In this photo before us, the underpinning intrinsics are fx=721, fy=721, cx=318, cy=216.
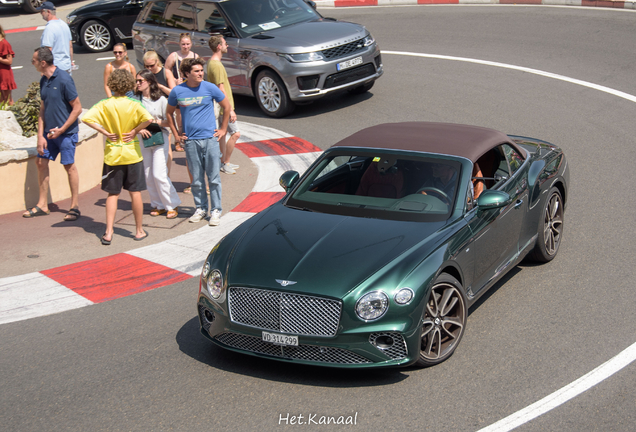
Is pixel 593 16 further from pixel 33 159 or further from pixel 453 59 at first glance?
pixel 33 159

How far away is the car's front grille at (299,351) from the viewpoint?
4.73 meters

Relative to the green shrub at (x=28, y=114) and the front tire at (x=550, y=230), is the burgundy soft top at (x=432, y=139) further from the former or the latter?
the green shrub at (x=28, y=114)

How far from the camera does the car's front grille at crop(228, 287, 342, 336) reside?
4.70 meters

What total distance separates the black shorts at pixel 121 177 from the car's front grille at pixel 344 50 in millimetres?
5369

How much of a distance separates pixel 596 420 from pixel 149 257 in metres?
4.75

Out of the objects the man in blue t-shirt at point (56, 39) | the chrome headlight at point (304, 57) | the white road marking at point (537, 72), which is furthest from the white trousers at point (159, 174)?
the white road marking at point (537, 72)

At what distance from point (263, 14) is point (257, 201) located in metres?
5.53

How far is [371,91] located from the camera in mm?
13883

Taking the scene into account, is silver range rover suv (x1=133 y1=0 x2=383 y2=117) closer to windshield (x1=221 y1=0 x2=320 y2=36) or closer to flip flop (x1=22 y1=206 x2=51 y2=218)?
windshield (x1=221 y1=0 x2=320 y2=36)

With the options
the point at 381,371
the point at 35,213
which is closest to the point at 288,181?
the point at 381,371

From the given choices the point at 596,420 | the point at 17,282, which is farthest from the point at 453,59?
the point at 596,420

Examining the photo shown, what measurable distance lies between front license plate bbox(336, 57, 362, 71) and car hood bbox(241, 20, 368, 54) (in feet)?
1.09

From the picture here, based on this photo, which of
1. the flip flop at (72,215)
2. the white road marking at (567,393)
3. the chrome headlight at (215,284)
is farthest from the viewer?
the flip flop at (72,215)

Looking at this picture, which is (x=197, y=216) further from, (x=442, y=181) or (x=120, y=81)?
(x=442, y=181)
